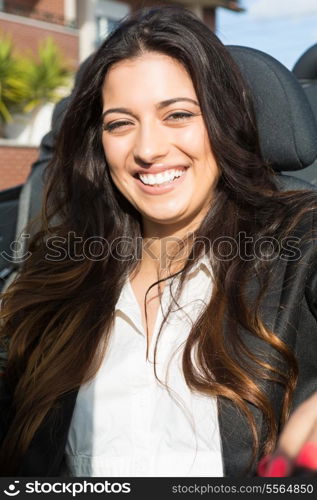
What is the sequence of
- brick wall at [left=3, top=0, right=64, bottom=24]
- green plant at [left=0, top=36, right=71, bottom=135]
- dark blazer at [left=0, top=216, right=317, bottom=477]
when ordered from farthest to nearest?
1. brick wall at [left=3, top=0, right=64, bottom=24]
2. green plant at [left=0, top=36, right=71, bottom=135]
3. dark blazer at [left=0, top=216, right=317, bottom=477]

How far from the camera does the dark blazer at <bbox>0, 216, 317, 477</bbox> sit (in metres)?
1.32

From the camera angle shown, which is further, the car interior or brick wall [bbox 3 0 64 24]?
brick wall [bbox 3 0 64 24]

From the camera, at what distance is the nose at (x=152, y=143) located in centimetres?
152

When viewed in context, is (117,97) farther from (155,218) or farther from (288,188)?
(288,188)

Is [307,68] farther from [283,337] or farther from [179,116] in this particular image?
[283,337]

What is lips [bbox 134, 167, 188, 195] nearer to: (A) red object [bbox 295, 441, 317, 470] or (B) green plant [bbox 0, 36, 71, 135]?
(A) red object [bbox 295, 441, 317, 470]

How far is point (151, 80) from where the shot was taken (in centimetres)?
153

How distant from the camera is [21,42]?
11594mm

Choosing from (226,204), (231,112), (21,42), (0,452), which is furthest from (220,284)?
(21,42)

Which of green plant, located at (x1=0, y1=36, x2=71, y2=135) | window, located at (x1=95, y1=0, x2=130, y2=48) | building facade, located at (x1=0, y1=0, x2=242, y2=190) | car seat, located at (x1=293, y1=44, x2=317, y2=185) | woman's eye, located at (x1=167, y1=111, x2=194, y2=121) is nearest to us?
woman's eye, located at (x1=167, y1=111, x2=194, y2=121)

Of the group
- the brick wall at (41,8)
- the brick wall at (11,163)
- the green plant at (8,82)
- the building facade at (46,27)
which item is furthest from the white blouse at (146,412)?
the brick wall at (41,8)

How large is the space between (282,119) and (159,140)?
29 cm

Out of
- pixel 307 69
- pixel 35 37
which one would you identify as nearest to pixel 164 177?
pixel 307 69

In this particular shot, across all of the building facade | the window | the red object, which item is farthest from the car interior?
the window
